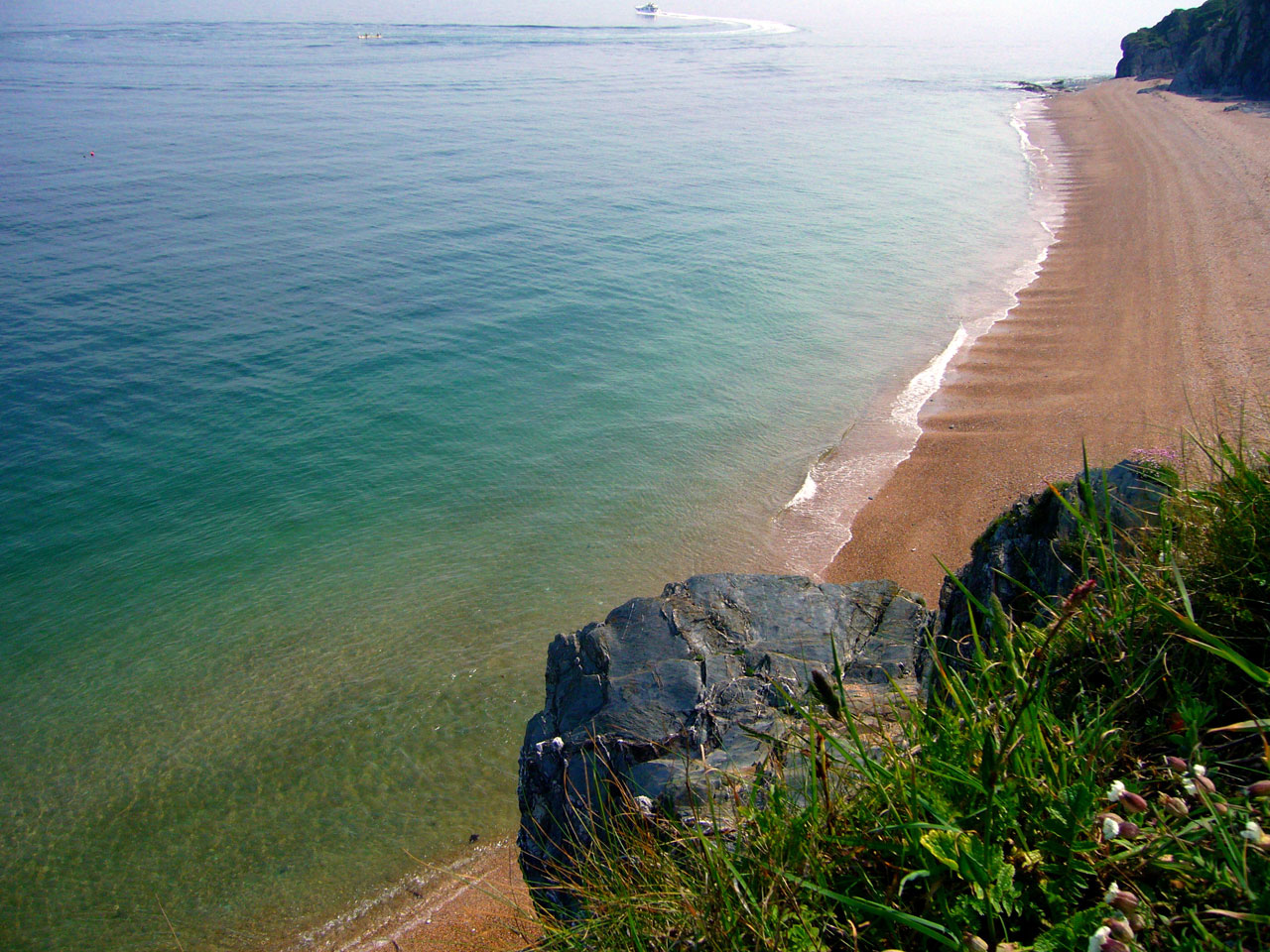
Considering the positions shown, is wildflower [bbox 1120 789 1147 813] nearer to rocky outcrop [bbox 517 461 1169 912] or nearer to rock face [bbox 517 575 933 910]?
rocky outcrop [bbox 517 461 1169 912]

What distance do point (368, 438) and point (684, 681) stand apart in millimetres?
10445

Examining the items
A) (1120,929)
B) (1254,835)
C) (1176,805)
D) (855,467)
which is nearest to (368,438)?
(855,467)

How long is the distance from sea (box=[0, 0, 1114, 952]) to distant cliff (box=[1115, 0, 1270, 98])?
18.8 metres

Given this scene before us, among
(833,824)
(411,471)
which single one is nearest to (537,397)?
(411,471)

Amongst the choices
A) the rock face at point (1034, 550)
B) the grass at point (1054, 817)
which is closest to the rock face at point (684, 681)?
the rock face at point (1034, 550)

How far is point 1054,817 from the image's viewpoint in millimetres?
2402

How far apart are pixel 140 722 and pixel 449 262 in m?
16.3

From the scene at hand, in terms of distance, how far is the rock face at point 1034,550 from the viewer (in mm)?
4711

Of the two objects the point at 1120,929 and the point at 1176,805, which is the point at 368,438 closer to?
the point at 1176,805

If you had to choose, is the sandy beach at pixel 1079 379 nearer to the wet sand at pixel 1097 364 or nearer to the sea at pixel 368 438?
the wet sand at pixel 1097 364

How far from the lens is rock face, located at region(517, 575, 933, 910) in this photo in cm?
466

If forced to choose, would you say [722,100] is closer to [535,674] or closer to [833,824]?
[535,674]

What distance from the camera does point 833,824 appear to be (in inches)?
107

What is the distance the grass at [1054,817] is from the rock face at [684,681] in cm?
110
